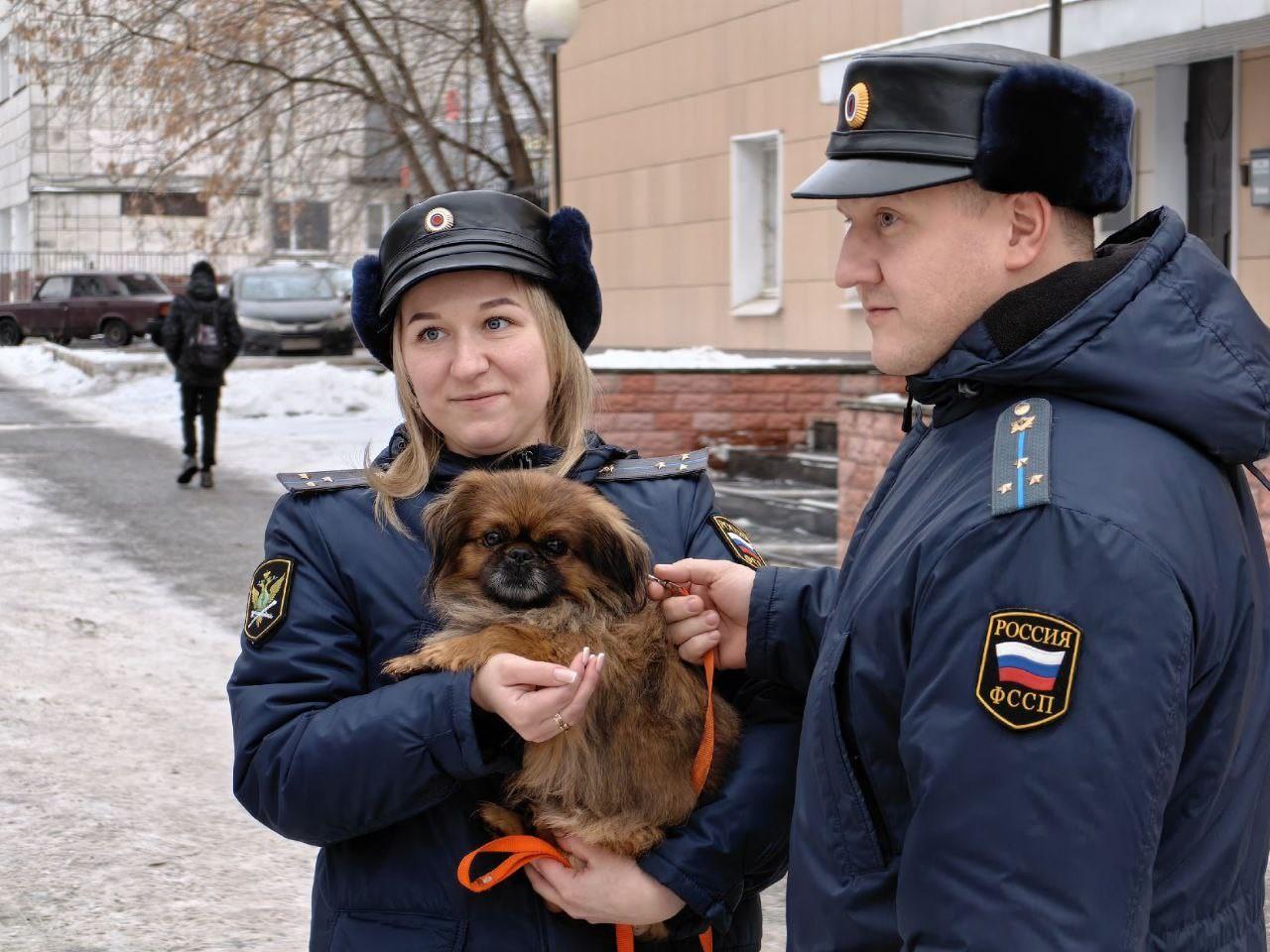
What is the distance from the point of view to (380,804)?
2447mm

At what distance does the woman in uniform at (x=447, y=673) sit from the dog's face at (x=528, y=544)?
0.08m

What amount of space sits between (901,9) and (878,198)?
16.3 metres

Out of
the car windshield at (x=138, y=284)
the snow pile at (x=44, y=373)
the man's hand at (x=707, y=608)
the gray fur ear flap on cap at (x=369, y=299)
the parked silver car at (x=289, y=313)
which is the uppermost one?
the car windshield at (x=138, y=284)

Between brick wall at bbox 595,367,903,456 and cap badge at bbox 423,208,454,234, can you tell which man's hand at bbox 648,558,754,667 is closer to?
cap badge at bbox 423,208,454,234

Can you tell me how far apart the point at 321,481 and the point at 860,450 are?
26.9ft

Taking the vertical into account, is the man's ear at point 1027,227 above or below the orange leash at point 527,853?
above

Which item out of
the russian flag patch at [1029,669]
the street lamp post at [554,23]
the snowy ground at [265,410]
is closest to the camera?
the russian flag patch at [1029,669]

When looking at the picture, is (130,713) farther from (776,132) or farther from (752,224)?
(752,224)

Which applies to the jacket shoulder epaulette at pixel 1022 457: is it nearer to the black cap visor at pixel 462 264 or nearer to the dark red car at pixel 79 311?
the black cap visor at pixel 462 264

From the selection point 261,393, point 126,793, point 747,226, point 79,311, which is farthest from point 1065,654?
point 79,311

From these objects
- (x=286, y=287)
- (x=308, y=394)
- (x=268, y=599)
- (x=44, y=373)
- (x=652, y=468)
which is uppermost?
(x=286, y=287)

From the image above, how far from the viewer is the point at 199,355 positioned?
15.3 meters

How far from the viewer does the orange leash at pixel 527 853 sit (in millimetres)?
2477

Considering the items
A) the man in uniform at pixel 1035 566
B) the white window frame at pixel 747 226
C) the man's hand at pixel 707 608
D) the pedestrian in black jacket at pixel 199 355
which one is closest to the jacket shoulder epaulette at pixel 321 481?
the man's hand at pixel 707 608
